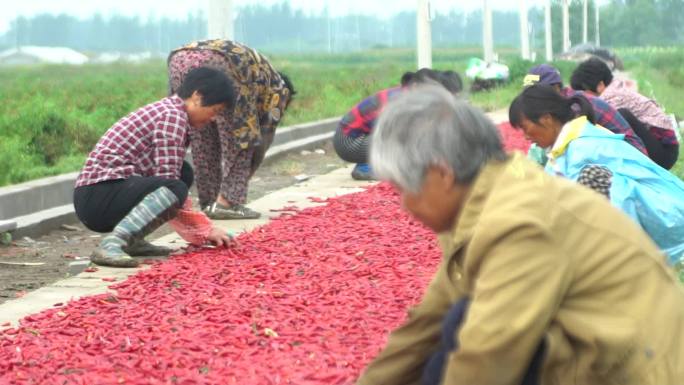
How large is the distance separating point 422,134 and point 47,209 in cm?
832

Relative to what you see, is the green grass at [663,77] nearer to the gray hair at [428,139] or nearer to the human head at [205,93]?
the human head at [205,93]

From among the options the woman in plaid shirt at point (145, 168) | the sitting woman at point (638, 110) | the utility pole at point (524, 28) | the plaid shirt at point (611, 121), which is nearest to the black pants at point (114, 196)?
the woman in plaid shirt at point (145, 168)

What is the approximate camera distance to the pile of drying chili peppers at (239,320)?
5.32 meters

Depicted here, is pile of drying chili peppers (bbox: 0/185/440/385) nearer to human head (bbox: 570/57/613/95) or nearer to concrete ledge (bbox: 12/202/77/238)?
concrete ledge (bbox: 12/202/77/238)

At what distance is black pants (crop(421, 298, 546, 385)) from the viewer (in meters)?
3.38

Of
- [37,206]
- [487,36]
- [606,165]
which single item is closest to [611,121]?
[606,165]

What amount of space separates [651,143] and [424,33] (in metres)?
16.4

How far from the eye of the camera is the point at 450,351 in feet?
11.5

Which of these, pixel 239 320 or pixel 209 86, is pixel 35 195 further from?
pixel 239 320

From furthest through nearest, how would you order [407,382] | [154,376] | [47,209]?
1. [47,209]
2. [154,376]
3. [407,382]

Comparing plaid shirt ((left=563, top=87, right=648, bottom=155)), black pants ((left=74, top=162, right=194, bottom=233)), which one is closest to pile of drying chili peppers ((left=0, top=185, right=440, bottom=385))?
black pants ((left=74, top=162, right=194, bottom=233))

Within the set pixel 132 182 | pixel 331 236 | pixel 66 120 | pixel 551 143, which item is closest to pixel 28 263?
pixel 132 182

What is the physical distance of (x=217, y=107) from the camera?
8.23 m

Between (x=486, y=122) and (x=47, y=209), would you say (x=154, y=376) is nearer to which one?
(x=486, y=122)
